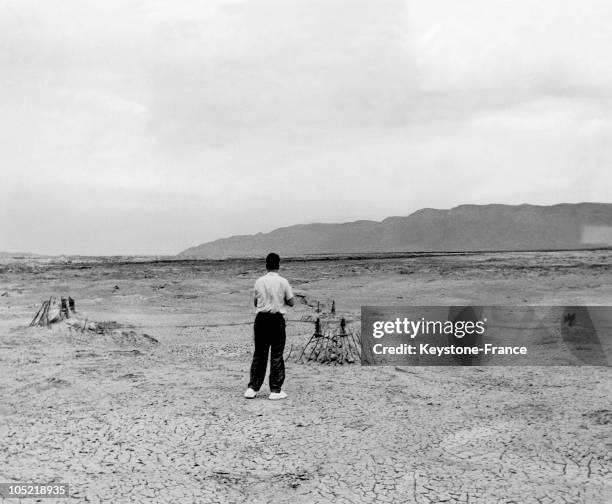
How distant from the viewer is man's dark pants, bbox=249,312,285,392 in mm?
6961

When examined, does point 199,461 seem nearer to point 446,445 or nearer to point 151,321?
point 446,445

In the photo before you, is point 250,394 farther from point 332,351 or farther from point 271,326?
point 332,351

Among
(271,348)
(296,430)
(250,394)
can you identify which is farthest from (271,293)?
(296,430)

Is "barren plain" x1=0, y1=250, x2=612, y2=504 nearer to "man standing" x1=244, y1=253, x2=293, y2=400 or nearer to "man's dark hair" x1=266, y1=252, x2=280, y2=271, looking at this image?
"man standing" x1=244, y1=253, x2=293, y2=400

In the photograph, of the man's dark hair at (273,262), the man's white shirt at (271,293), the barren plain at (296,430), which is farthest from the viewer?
the man's dark hair at (273,262)

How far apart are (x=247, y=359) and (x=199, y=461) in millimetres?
5040

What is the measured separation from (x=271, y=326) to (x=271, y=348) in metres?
0.27

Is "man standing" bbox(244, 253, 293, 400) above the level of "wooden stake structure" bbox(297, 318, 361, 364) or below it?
above

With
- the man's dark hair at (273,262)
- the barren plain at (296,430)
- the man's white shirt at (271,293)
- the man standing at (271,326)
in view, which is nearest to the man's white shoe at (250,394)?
the man standing at (271,326)

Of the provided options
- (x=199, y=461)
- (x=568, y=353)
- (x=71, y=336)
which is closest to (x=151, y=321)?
(x=71, y=336)

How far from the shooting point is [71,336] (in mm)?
11906

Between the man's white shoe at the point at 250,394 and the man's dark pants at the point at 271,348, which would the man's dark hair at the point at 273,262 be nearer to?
the man's dark pants at the point at 271,348

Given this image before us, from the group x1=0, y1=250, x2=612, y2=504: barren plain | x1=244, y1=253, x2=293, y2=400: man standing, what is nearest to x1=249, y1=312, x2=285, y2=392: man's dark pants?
x1=244, y1=253, x2=293, y2=400: man standing

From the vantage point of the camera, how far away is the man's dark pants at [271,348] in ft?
22.8
